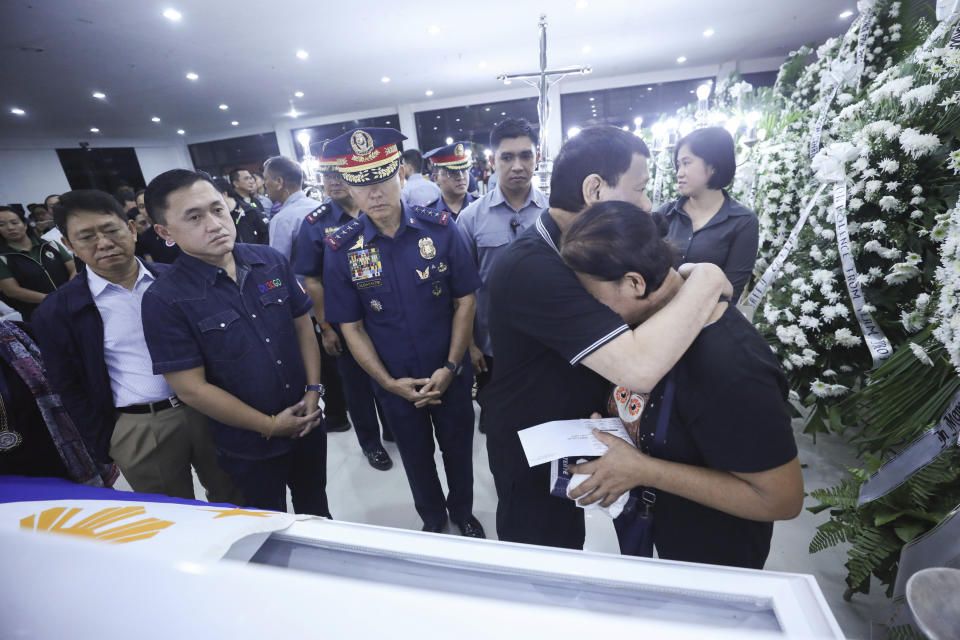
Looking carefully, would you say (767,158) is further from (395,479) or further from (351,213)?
(395,479)

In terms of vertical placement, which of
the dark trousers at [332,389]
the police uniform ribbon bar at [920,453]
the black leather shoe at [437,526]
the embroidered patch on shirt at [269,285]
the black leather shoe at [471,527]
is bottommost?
the black leather shoe at [471,527]

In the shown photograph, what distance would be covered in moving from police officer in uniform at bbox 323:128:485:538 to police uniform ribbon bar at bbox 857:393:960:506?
5.03ft

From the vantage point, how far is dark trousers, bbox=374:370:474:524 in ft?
6.40

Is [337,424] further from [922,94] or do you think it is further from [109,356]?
[922,94]

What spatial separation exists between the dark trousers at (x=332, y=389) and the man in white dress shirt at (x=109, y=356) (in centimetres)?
141

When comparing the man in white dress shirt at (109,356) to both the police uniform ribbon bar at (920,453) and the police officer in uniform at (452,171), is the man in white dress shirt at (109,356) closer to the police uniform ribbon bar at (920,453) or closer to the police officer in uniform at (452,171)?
the police officer in uniform at (452,171)

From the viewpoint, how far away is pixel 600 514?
7.21ft

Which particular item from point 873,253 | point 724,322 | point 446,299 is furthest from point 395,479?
point 873,253

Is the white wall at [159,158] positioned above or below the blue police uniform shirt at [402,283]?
above

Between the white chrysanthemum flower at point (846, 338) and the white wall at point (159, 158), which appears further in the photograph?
the white wall at point (159, 158)

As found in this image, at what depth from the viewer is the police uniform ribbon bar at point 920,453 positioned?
3.62 feet

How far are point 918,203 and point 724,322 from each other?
6.11 ft

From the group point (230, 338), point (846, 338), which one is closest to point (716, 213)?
point (846, 338)

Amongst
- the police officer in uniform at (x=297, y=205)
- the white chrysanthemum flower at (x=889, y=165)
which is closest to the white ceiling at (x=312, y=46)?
the police officer in uniform at (x=297, y=205)
